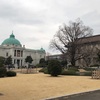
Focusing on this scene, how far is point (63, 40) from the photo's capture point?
60594 mm

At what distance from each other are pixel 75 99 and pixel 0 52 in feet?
364

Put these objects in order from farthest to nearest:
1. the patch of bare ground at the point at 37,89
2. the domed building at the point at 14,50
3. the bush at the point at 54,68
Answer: the domed building at the point at 14,50
the bush at the point at 54,68
the patch of bare ground at the point at 37,89

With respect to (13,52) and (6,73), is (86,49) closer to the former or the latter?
(6,73)

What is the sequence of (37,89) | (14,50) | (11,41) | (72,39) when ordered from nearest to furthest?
(37,89) → (72,39) → (11,41) → (14,50)

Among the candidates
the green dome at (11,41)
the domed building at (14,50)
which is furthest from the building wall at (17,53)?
the green dome at (11,41)

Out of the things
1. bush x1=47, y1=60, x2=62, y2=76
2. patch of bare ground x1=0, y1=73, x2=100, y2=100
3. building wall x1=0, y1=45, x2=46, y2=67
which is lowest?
patch of bare ground x1=0, y1=73, x2=100, y2=100

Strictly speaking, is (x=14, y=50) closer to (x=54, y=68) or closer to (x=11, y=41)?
(x=11, y=41)

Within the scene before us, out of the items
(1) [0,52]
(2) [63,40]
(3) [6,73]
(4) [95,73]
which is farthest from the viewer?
(1) [0,52]

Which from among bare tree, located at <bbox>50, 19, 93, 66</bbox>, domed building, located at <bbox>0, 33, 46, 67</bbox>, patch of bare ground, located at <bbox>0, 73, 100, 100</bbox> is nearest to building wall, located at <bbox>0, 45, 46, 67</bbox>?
domed building, located at <bbox>0, 33, 46, 67</bbox>

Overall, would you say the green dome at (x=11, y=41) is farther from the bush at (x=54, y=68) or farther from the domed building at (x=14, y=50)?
the bush at (x=54, y=68)

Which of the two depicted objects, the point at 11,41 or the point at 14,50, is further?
the point at 14,50

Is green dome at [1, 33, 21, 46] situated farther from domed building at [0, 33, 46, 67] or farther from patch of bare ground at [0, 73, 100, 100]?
patch of bare ground at [0, 73, 100, 100]

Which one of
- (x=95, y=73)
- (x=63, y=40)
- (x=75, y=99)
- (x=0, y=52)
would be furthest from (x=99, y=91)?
(x=0, y=52)

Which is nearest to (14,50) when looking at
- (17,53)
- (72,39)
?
(17,53)
